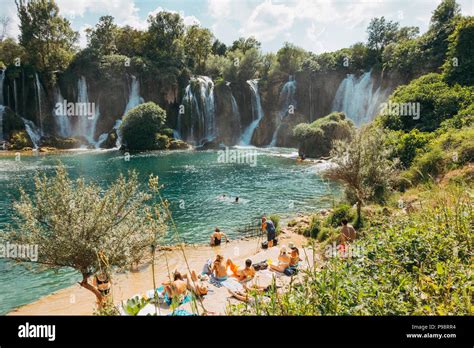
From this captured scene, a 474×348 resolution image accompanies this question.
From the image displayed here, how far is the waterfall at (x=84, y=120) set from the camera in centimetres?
5431

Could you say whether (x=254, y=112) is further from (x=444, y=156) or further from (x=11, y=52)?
(x=444, y=156)


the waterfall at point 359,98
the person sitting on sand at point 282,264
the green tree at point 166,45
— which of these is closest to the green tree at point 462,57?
the waterfall at point 359,98

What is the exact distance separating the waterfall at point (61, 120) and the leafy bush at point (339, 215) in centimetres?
5027

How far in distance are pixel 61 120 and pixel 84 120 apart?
3.42 m

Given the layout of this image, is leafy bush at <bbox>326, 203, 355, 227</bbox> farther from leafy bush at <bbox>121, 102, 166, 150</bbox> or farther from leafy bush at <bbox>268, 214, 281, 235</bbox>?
A: leafy bush at <bbox>121, 102, 166, 150</bbox>

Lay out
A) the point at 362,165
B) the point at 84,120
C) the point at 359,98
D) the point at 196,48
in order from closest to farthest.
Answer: the point at 362,165 → the point at 359,98 → the point at 84,120 → the point at 196,48

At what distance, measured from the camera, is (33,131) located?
50.8m

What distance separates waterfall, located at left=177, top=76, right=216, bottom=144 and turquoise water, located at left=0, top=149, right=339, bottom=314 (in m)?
10.6

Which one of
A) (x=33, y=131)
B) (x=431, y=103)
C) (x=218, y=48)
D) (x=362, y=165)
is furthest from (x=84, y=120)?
(x=362, y=165)
